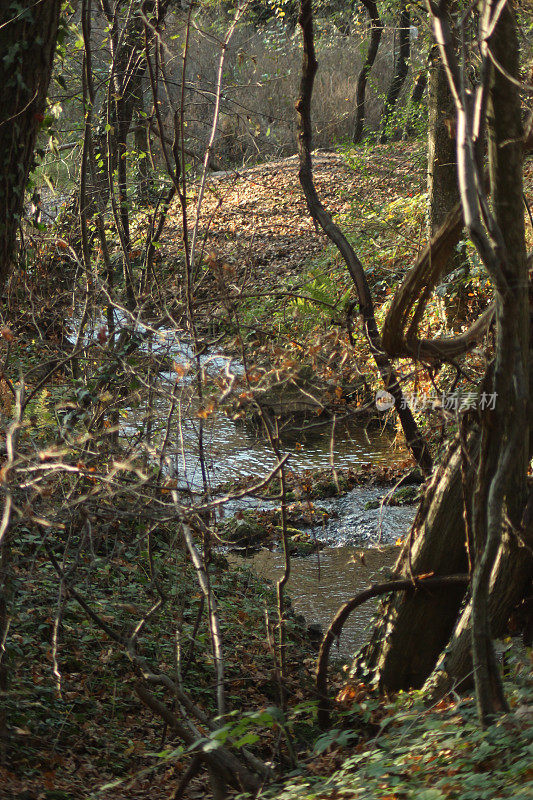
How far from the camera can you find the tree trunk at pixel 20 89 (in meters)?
4.06

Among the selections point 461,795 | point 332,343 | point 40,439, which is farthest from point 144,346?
point 461,795

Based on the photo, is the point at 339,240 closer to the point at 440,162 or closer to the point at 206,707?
the point at 206,707

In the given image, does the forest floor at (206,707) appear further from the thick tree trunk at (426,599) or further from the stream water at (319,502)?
the stream water at (319,502)

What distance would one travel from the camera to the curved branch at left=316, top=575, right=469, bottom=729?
4523mm

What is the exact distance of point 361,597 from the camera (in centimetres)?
461

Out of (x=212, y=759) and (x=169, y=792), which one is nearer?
(x=212, y=759)

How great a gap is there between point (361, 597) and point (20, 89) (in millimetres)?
3537

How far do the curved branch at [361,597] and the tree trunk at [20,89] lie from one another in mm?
2941

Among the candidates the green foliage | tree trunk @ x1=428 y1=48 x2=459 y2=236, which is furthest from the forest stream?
tree trunk @ x1=428 y1=48 x2=459 y2=236

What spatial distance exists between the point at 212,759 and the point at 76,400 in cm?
363

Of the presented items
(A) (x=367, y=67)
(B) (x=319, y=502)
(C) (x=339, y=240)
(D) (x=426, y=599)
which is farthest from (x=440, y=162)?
(A) (x=367, y=67)

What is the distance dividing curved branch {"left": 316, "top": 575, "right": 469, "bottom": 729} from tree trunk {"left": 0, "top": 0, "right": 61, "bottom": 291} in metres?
2.94

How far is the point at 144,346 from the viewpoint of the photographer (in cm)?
680

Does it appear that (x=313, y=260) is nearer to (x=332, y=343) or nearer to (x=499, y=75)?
(x=332, y=343)
